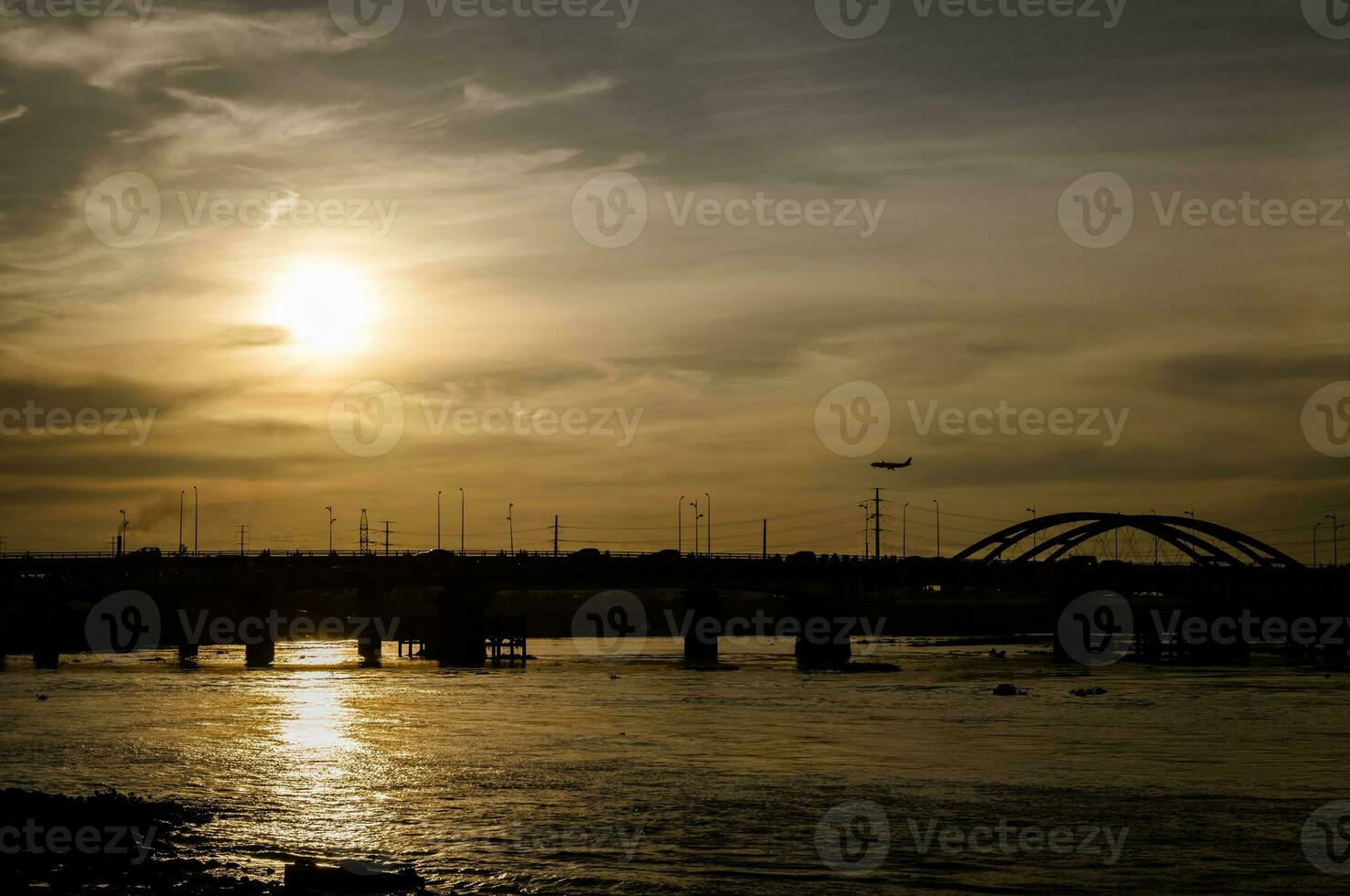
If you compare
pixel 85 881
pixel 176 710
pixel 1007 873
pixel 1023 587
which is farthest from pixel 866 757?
pixel 1023 587

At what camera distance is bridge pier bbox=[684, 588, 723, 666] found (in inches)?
5797

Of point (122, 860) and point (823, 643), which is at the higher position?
point (122, 860)

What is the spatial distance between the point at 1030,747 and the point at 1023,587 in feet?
298

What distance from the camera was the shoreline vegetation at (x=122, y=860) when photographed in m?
29.3

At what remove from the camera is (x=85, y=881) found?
98.5ft
